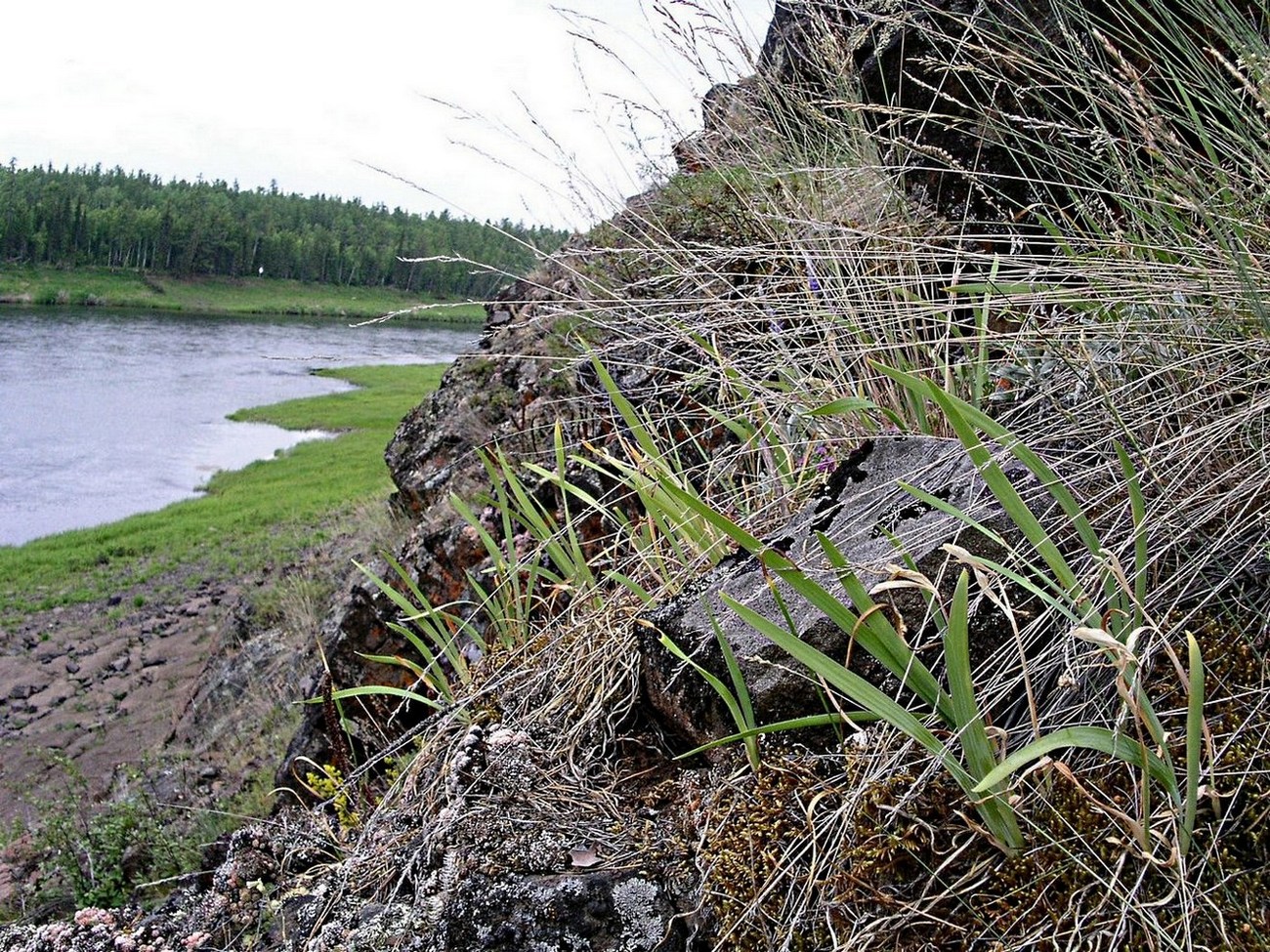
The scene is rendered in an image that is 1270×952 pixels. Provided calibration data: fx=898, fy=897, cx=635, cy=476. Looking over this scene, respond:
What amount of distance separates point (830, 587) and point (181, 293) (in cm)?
11308

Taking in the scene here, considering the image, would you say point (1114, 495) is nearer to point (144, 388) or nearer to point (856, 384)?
point (856, 384)

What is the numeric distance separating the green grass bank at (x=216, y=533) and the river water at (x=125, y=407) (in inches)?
78.7

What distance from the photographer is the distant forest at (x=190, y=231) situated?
98.8 metres

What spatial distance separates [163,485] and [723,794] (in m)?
26.7

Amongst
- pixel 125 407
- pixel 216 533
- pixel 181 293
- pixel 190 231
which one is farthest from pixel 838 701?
pixel 190 231

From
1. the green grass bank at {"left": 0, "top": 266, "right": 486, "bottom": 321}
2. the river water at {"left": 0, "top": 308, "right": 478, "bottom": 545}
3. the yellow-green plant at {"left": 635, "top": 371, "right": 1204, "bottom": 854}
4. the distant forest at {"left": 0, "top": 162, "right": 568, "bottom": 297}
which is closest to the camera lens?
the yellow-green plant at {"left": 635, "top": 371, "right": 1204, "bottom": 854}

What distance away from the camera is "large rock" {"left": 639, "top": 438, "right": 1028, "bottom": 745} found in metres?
1.64

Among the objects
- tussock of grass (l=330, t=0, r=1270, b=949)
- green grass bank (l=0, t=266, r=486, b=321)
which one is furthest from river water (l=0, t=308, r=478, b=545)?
green grass bank (l=0, t=266, r=486, b=321)

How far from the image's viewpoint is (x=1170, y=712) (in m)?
1.28

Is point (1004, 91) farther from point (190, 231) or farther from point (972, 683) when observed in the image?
point (190, 231)

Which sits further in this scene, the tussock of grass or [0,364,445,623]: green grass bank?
[0,364,445,623]: green grass bank

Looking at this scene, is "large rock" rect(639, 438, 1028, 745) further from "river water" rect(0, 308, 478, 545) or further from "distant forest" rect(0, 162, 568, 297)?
"distant forest" rect(0, 162, 568, 297)

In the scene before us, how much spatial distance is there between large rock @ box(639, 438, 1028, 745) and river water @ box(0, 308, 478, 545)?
205 centimetres

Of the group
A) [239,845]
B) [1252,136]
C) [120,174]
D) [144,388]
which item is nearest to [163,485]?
[144,388]
